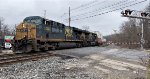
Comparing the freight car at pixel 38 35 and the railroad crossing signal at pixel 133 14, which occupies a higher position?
the railroad crossing signal at pixel 133 14

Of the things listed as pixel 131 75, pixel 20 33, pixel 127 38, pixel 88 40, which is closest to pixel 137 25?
pixel 127 38

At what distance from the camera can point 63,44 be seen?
26859 mm

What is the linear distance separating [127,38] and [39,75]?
202 feet

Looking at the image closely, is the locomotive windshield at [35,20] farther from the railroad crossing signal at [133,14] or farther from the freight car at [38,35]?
the railroad crossing signal at [133,14]

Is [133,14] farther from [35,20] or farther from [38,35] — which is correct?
[35,20]

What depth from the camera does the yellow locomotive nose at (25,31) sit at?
2197cm

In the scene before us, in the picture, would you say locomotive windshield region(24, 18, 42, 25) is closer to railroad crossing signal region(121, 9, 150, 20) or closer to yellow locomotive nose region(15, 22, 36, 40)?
yellow locomotive nose region(15, 22, 36, 40)

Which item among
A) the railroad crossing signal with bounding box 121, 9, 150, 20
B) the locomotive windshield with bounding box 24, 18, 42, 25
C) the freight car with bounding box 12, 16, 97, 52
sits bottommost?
the freight car with bounding box 12, 16, 97, 52

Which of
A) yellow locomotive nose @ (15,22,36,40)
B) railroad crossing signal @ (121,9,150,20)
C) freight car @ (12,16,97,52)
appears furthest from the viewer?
yellow locomotive nose @ (15,22,36,40)

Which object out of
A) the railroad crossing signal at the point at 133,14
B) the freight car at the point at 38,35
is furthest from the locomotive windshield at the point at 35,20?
the railroad crossing signal at the point at 133,14

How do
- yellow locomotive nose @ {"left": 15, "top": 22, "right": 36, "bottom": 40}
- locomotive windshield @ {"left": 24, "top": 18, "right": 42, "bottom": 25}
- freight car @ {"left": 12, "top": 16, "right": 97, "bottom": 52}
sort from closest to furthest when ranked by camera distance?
freight car @ {"left": 12, "top": 16, "right": 97, "bottom": 52}
yellow locomotive nose @ {"left": 15, "top": 22, "right": 36, "bottom": 40}
locomotive windshield @ {"left": 24, "top": 18, "right": 42, "bottom": 25}

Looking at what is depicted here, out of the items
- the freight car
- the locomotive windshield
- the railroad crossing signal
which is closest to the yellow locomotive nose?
the freight car

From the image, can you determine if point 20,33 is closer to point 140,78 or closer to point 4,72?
point 4,72

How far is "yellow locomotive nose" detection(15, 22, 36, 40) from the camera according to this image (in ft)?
72.1
